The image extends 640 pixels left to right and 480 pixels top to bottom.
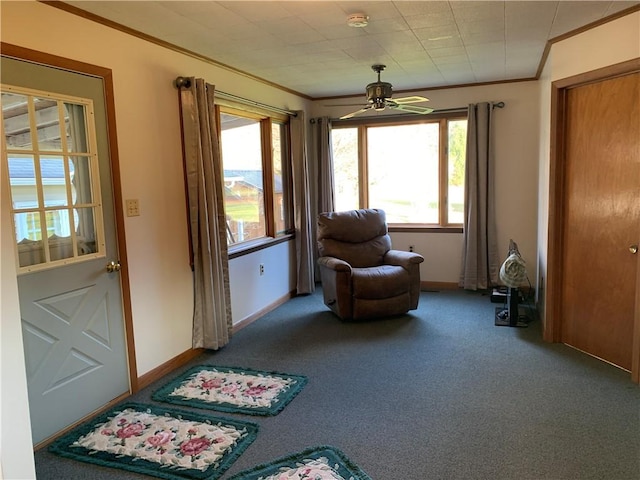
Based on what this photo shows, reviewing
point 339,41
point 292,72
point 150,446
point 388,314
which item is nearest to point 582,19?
point 339,41

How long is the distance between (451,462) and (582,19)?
282cm

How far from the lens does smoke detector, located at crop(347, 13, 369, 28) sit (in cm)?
282

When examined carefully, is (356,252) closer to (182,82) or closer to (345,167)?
(345,167)

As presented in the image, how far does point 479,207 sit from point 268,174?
2.35 m

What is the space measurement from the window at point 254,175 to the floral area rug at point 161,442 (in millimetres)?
1926

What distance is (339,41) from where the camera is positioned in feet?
11.1

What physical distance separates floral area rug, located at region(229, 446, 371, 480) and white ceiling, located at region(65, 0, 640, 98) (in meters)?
2.41

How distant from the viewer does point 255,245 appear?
4.55 m

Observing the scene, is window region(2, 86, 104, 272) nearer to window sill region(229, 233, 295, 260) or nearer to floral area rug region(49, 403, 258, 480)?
floral area rug region(49, 403, 258, 480)

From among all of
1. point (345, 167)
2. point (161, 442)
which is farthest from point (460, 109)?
point (161, 442)

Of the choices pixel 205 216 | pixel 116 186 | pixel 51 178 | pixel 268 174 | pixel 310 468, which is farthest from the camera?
pixel 268 174

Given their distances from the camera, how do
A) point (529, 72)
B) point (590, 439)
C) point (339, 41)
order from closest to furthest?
point (590, 439) < point (339, 41) < point (529, 72)

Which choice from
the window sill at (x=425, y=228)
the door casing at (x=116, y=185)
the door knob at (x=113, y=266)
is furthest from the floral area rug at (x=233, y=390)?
the window sill at (x=425, y=228)

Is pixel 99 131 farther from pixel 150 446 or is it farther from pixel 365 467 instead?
pixel 365 467
